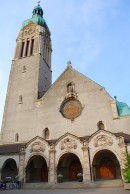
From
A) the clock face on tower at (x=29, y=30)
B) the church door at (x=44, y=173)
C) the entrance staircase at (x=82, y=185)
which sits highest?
the clock face on tower at (x=29, y=30)

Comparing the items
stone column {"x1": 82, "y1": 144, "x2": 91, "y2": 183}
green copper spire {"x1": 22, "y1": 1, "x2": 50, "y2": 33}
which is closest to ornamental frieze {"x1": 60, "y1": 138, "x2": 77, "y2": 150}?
stone column {"x1": 82, "y1": 144, "x2": 91, "y2": 183}

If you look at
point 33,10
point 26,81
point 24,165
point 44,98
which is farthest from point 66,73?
point 33,10

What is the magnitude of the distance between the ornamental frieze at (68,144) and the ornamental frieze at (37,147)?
212 centimetres

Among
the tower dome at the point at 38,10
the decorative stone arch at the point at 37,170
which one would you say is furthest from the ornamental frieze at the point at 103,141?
the tower dome at the point at 38,10

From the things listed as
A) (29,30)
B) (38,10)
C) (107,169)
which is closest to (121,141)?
(107,169)

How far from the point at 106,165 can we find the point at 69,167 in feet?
13.4

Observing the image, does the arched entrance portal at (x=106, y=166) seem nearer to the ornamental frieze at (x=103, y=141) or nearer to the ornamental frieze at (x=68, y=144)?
the ornamental frieze at (x=103, y=141)

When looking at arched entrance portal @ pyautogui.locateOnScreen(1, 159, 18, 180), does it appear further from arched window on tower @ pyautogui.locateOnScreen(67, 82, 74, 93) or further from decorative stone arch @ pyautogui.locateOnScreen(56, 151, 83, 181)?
arched window on tower @ pyautogui.locateOnScreen(67, 82, 74, 93)

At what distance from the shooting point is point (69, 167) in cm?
2319

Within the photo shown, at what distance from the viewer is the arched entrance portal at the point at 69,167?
22.5 m

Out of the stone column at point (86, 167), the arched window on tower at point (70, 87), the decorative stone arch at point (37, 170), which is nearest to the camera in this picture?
the stone column at point (86, 167)

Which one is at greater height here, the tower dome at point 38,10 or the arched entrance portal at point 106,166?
the tower dome at point 38,10

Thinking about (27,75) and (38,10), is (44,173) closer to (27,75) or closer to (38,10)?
(27,75)

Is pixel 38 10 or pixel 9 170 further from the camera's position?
pixel 38 10
